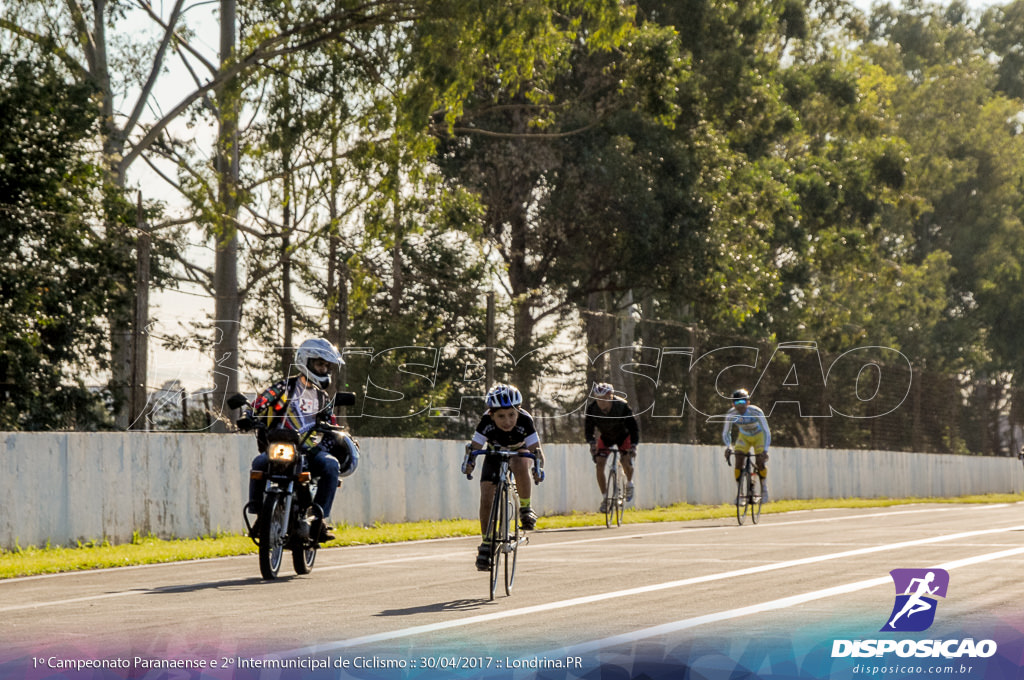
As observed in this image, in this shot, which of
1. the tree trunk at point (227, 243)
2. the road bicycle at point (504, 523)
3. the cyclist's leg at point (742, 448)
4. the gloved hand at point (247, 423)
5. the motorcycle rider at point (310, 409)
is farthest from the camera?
the cyclist's leg at point (742, 448)

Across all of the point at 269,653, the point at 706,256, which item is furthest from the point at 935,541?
the point at 706,256

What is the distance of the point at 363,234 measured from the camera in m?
28.6

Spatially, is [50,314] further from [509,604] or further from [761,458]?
[509,604]

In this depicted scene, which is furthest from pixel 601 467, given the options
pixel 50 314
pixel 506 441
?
pixel 506 441

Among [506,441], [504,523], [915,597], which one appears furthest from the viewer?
[506,441]

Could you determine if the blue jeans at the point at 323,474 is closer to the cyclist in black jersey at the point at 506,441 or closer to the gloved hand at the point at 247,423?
the gloved hand at the point at 247,423

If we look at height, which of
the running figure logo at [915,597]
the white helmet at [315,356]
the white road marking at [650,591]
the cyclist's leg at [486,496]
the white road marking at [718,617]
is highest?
the white helmet at [315,356]

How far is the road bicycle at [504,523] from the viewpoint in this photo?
35.7 ft

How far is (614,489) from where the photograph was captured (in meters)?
21.7

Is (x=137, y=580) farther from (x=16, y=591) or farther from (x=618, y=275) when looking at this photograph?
(x=618, y=275)

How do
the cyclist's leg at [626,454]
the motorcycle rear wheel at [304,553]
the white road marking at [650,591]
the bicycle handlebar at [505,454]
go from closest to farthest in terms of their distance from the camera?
the white road marking at [650,591]
the bicycle handlebar at [505,454]
the motorcycle rear wheel at [304,553]
the cyclist's leg at [626,454]

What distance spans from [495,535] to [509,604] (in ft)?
2.74

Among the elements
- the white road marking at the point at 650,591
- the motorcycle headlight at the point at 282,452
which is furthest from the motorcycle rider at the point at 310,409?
the white road marking at the point at 650,591

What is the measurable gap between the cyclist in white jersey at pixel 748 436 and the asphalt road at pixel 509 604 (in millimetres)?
5311
